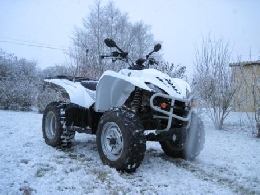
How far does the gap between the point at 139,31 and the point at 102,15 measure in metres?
5.21

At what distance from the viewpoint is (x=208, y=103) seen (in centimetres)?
1019

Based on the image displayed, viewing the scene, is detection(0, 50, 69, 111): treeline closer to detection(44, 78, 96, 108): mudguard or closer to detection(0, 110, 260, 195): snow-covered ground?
detection(0, 110, 260, 195): snow-covered ground

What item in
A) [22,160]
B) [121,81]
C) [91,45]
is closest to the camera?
[22,160]

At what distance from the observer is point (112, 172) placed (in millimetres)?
3781

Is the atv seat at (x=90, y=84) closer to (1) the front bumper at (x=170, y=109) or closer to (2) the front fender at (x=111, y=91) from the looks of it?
(2) the front fender at (x=111, y=91)

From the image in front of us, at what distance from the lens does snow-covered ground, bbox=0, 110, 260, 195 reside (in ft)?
10.7

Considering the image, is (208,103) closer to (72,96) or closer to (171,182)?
(72,96)

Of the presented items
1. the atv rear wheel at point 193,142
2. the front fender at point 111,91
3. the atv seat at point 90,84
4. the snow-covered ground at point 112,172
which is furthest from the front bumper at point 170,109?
the atv seat at point 90,84

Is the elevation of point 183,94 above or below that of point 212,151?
above

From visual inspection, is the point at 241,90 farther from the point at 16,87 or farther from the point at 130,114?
the point at 16,87

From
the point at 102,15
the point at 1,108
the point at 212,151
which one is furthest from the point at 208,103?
the point at 102,15

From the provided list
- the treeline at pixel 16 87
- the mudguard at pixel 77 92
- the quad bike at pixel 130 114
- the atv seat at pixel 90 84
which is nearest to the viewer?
the quad bike at pixel 130 114

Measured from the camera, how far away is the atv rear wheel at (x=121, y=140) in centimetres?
370

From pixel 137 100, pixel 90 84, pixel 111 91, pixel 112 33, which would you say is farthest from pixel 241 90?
pixel 112 33
